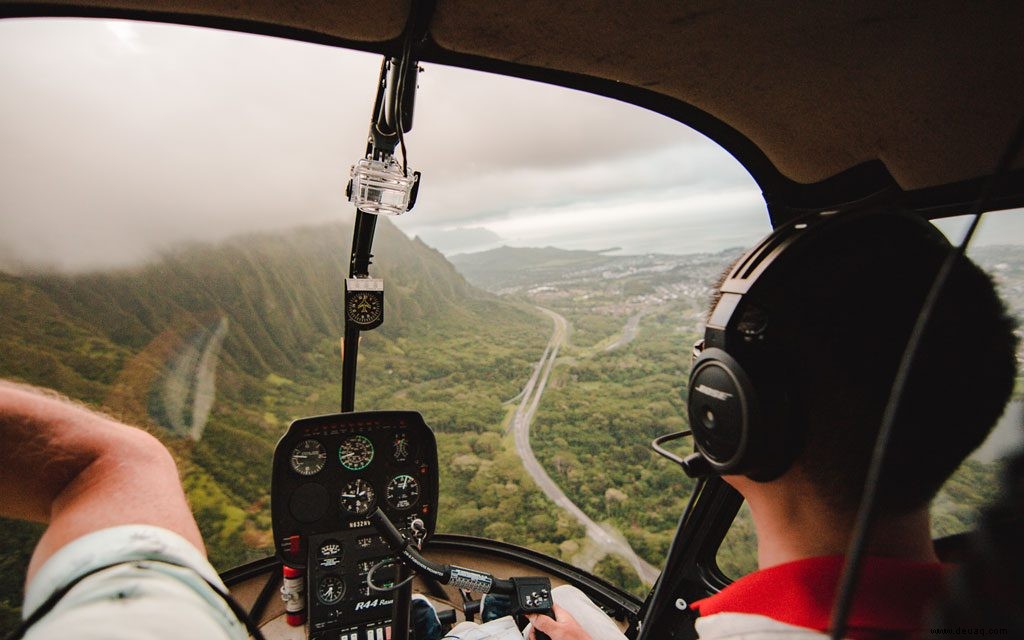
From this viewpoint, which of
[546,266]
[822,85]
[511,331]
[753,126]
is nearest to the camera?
[822,85]

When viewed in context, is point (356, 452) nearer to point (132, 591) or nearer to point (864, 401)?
point (132, 591)

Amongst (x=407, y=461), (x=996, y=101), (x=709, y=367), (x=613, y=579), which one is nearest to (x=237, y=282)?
(x=407, y=461)

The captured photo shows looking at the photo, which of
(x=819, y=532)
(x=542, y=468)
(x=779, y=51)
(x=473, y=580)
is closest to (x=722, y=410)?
(x=819, y=532)

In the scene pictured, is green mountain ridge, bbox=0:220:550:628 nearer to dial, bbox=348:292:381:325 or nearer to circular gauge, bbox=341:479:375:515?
dial, bbox=348:292:381:325

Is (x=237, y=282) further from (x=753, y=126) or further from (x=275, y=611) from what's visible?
(x=753, y=126)

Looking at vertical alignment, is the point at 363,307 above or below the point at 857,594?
above

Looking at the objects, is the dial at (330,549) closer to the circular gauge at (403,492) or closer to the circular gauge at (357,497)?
the circular gauge at (357,497)
